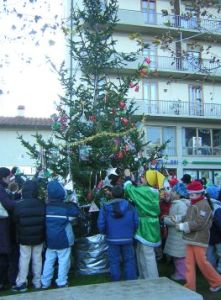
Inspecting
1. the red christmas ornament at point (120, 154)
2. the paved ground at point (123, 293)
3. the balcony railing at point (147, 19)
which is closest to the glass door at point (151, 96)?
the balcony railing at point (147, 19)

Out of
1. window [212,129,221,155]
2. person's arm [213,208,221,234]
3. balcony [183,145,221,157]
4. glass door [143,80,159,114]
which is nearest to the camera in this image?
person's arm [213,208,221,234]

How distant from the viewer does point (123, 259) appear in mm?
7129

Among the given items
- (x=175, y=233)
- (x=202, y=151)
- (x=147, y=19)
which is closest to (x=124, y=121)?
(x=175, y=233)

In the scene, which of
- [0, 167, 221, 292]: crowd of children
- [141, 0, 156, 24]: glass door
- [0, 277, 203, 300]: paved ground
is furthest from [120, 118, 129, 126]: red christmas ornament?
[141, 0, 156, 24]: glass door

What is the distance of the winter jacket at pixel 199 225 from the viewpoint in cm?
645

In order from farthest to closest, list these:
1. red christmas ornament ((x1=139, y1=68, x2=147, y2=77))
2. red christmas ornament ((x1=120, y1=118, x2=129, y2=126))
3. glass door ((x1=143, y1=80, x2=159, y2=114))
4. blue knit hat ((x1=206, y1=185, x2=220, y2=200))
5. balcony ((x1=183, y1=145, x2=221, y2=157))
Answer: balcony ((x1=183, y1=145, x2=221, y2=157)), glass door ((x1=143, y1=80, x2=159, y2=114)), red christmas ornament ((x1=139, y1=68, x2=147, y2=77)), red christmas ornament ((x1=120, y1=118, x2=129, y2=126)), blue knit hat ((x1=206, y1=185, x2=220, y2=200))

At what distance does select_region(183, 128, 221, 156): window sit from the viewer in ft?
103

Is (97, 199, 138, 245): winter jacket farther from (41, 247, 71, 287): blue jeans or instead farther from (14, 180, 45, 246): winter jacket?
(14, 180, 45, 246): winter jacket

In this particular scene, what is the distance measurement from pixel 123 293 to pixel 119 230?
2.84 meters

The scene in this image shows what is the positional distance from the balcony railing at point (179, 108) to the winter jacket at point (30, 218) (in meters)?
22.7

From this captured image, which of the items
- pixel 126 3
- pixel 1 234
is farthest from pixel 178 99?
pixel 1 234

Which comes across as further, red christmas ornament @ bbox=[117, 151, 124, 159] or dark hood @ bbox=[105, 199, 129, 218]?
red christmas ornament @ bbox=[117, 151, 124, 159]

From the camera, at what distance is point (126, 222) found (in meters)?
7.00

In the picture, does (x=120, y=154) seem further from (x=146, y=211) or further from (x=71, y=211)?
(x=71, y=211)
